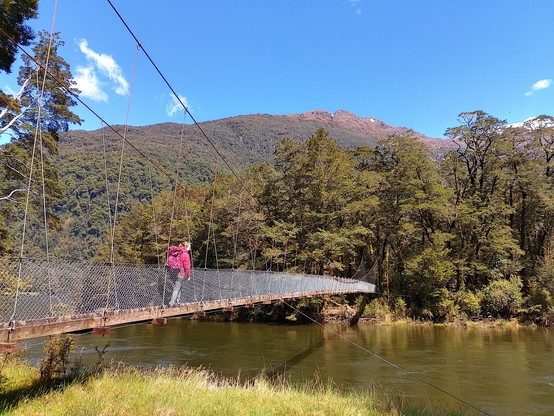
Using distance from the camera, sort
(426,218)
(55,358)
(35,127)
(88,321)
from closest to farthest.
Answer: (88,321) → (55,358) → (35,127) → (426,218)

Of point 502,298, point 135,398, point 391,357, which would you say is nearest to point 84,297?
point 135,398

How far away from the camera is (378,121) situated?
582ft

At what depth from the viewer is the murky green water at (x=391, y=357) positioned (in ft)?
27.0

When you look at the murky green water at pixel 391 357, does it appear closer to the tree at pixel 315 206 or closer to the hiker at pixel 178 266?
the hiker at pixel 178 266

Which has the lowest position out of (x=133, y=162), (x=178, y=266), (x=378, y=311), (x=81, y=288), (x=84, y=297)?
(x=378, y=311)

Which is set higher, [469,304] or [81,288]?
[81,288]

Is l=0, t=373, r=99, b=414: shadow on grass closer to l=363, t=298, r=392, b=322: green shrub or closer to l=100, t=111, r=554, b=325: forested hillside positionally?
l=100, t=111, r=554, b=325: forested hillside

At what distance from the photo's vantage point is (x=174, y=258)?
6.82 metres

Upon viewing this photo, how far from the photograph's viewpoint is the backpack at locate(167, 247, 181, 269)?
263 inches

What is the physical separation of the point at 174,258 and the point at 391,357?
7.89 meters

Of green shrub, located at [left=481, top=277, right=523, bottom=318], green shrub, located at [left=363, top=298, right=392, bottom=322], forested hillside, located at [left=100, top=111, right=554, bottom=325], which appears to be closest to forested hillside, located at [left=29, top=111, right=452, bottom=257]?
forested hillside, located at [left=100, top=111, right=554, bottom=325]

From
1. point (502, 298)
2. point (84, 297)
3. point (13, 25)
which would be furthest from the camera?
point (502, 298)

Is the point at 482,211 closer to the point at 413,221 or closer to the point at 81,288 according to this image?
the point at 413,221

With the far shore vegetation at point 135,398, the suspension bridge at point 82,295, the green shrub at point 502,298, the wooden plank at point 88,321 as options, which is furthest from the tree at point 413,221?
the wooden plank at point 88,321
